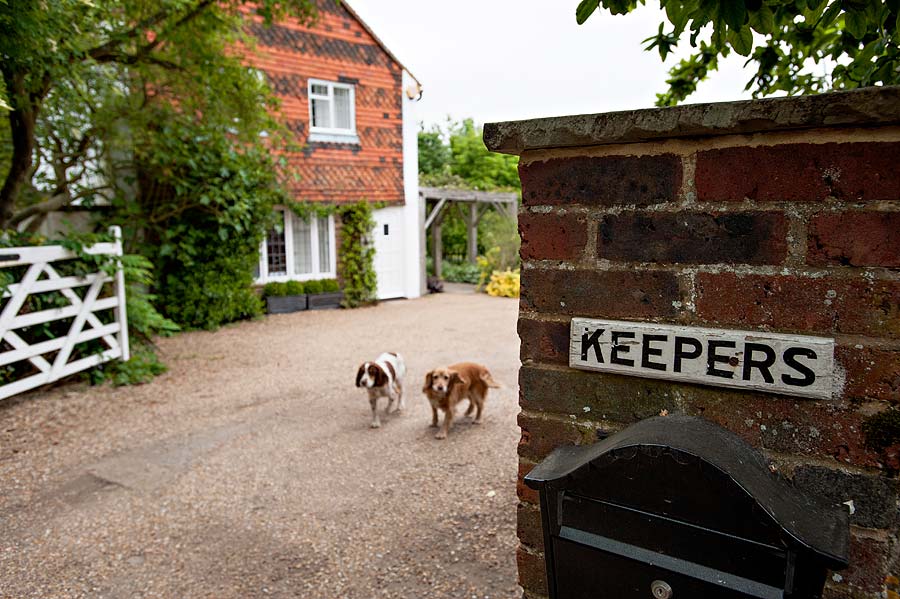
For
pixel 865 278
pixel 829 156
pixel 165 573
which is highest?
pixel 829 156

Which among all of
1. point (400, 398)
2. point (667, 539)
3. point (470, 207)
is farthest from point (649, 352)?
point (470, 207)

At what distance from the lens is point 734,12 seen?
1.22 meters

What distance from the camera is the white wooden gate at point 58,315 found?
5.50 meters

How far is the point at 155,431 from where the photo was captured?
535 cm

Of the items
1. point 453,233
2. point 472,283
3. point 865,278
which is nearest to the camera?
point 865,278

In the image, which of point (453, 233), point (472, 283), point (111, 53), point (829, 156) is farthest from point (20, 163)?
point (453, 233)

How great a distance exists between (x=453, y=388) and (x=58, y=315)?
170 inches

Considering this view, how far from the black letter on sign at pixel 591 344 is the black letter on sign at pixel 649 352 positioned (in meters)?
0.09

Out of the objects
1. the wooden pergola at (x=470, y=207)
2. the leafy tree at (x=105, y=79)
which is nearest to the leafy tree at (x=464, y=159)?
the wooden pergola at (x=470, y=207)

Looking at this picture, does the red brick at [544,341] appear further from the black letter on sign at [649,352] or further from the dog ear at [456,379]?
the dog ear at [456,379]

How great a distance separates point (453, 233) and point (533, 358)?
20.1 metres

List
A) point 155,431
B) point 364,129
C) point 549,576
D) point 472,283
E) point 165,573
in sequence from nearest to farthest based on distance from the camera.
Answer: point 549,576 < point 165,573 < point 155,431 < point 364,129 < point 472,283

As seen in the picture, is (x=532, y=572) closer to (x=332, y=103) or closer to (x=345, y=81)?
(x=332, y=103)

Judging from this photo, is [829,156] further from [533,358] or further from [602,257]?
[533,358]
